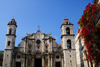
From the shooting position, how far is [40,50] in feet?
97.1

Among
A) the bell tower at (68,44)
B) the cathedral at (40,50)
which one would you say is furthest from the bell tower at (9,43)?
the bell tower at (68,44)

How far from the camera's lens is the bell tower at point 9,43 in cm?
2714

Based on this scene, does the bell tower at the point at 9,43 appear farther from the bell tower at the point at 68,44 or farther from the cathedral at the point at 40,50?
the bell tower at the point at 68,44

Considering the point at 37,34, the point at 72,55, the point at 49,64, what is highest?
the point at 37,34

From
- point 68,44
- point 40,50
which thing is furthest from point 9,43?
point 68,44

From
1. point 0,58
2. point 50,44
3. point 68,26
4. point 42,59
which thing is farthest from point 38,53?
point 0,58

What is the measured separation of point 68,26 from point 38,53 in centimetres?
1032

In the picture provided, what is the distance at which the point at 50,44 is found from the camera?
29453 millimetres

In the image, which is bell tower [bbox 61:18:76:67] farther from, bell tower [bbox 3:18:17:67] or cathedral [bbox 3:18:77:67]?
bell tower [bbox 3:18:17:67]

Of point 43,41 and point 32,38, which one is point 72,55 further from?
point 32,38

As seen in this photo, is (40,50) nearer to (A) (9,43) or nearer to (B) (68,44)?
(B) (68,44)

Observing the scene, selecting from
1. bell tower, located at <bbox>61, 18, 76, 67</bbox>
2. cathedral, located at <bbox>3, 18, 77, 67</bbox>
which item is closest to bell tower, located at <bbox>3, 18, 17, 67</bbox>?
cathedral, located at <bbox>3, 18, 77, 67</bbox>

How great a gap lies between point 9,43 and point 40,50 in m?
8.02

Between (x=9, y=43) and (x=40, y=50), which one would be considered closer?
(x=9, y=43)
